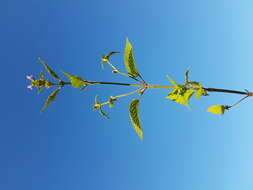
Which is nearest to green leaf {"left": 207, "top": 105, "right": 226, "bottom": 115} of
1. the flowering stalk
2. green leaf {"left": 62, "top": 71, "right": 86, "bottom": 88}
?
the flowering stalk

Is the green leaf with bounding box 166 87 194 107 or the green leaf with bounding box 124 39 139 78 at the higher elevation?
the green leaf with bounding box 124 39 139 78

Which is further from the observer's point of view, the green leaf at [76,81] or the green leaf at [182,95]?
the green leaf at [76,81]

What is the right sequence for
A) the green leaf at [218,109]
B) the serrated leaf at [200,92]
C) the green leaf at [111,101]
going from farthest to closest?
the green leaf at [111,101] < the green leaf at [218,109] < the serrated leaf at [200,92]

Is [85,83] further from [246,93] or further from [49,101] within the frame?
[246,93]

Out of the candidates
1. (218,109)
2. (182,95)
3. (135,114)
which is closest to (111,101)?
(135,114)

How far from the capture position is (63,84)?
11.4 feet

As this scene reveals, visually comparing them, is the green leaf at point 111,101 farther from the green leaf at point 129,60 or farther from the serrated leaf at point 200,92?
the serrated leaf at point 200,92

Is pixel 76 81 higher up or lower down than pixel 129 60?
lower down

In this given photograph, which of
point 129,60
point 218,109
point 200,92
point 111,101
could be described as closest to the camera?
point 200,92

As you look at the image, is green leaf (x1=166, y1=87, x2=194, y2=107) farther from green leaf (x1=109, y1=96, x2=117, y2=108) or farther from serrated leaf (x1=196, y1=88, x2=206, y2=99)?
green leaf (x1=109, y1=96, x2=117, y2=108)

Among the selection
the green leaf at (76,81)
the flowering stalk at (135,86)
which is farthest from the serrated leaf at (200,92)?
the green leaf at (76,81)

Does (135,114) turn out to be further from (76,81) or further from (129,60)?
(76,81)

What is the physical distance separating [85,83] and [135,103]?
637mm

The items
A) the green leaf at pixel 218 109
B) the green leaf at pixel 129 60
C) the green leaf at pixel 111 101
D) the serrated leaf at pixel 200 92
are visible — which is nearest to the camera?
the serrated leaf at pixel 200 92
